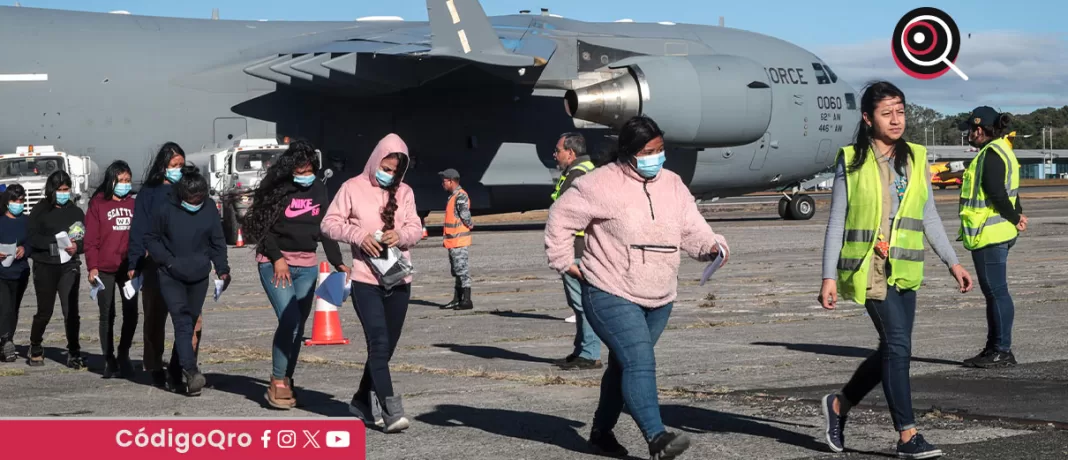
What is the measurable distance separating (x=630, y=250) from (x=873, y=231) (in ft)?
4.23

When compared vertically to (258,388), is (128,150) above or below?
above

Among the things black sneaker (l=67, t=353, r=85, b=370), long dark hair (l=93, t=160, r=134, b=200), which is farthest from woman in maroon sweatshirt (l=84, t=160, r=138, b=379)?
black sneaker (l=67, t=353, r=85, b=370)

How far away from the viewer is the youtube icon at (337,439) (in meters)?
4.09

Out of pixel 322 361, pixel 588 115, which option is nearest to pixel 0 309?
pixel 322 361

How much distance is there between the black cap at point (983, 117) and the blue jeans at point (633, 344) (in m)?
4.42

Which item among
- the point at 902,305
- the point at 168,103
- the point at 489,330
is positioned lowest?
the point at 489,330

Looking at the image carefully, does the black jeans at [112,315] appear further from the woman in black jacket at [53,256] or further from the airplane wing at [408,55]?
the airplane wing at [408,55]

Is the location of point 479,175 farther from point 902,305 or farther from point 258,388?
point 902,305

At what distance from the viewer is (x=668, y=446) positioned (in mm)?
6430

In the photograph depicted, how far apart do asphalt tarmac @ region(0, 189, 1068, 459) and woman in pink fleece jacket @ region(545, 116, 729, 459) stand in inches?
20.9

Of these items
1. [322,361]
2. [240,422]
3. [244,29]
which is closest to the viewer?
[240,422]

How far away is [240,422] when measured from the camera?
4066 millimetres

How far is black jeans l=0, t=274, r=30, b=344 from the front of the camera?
11.9 metres

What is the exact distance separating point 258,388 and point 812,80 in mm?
23296
